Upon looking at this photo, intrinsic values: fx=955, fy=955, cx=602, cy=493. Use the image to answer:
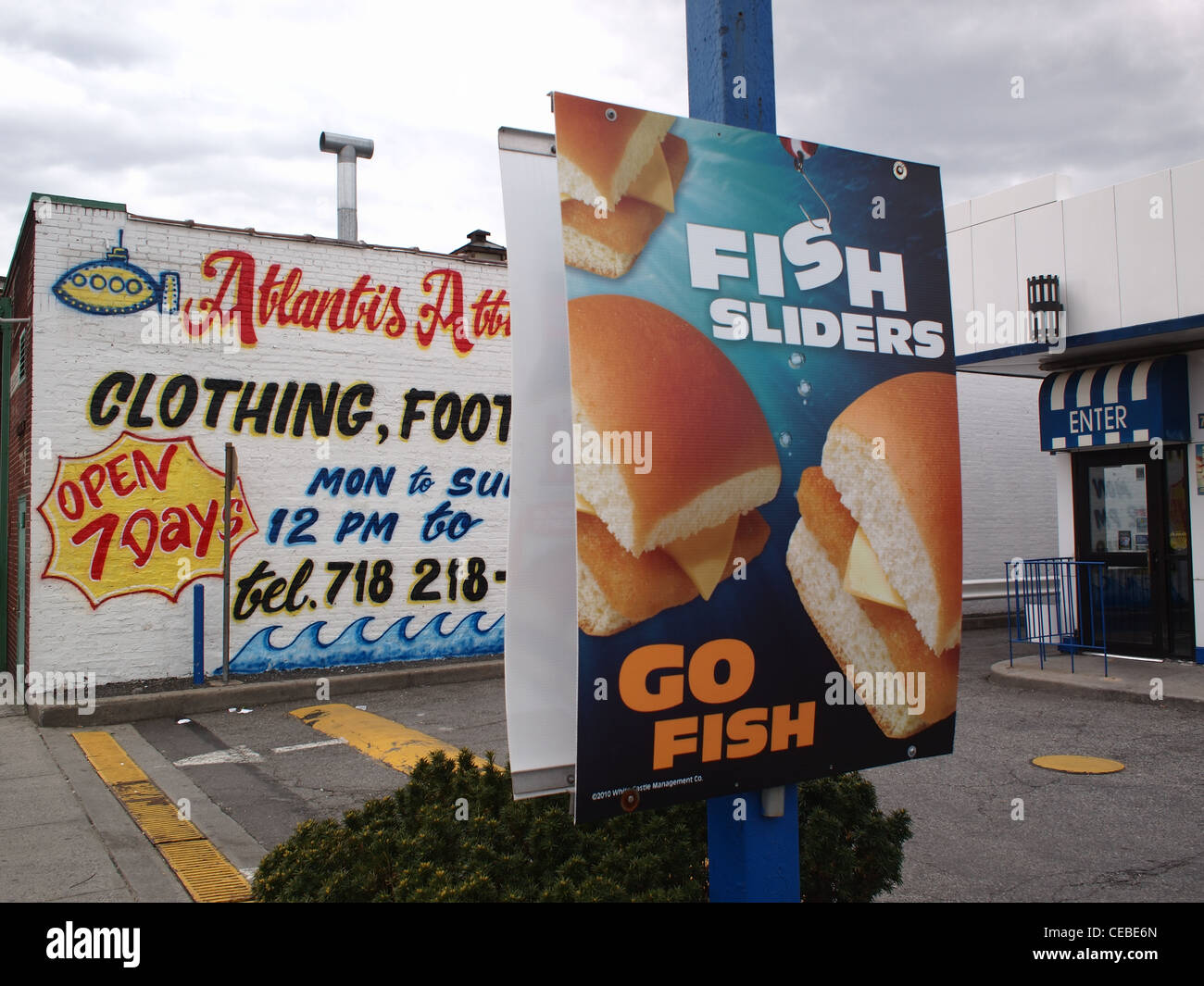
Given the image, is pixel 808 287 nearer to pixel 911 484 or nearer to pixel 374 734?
pixel 911 484

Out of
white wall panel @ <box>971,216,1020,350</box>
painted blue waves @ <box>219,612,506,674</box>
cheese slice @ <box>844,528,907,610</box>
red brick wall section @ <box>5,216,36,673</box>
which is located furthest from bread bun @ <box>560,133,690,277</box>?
white wall panel @ <box>971,216,1020,350</box>

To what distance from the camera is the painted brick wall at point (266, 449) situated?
10.8m

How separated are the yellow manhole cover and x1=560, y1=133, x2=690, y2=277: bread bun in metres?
6.75

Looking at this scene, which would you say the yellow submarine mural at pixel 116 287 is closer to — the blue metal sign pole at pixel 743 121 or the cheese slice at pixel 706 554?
the blue metal sign pole at pixel 743 121

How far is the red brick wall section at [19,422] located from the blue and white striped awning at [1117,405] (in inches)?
512

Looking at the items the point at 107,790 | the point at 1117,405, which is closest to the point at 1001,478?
the point at 1117,405

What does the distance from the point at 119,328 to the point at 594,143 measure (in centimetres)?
1030

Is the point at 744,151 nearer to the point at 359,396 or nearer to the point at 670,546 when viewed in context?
the point at 670,546

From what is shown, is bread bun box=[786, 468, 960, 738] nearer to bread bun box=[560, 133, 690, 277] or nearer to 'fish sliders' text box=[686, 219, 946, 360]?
'fish sliders' text box=[686, 219, 946, 360]

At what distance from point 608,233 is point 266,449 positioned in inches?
410

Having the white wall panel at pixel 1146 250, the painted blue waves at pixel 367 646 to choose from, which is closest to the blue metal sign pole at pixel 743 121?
the painted blue waves at pixel 367 646

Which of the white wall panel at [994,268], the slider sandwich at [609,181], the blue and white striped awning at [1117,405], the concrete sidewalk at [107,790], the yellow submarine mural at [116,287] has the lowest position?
the concrete sidewalk at [107,790]

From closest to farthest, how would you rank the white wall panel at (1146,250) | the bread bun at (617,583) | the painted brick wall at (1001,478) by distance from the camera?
1. the bread bun at (617,583)
2. the white wall panel at (1146,250)
3. the painted brick wall at (1001,478)
